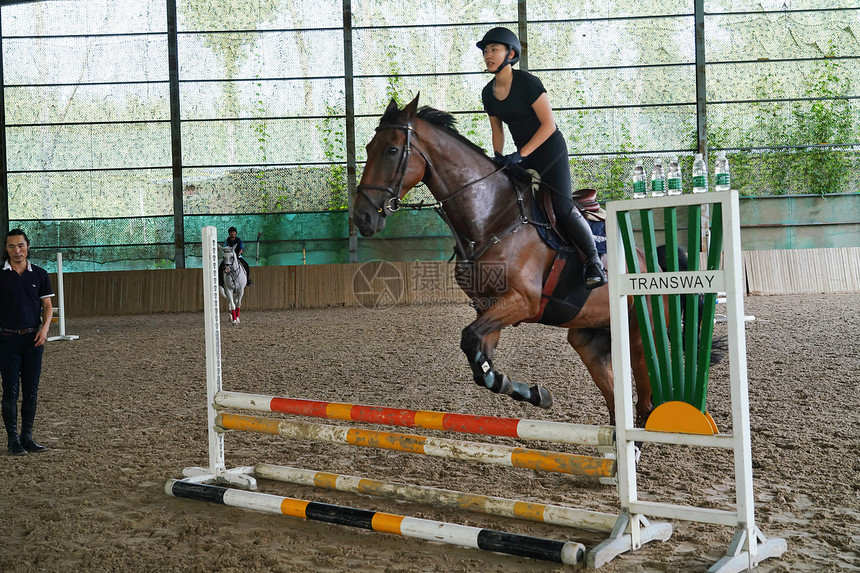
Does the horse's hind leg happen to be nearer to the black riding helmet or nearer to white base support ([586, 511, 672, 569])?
white base support ([586, 511, 672, 569])

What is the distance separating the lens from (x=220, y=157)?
54.5 feet

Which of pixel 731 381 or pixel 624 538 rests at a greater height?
pixel 731 381

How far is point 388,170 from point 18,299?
2664 mm

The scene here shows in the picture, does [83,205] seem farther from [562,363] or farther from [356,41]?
[562,363]

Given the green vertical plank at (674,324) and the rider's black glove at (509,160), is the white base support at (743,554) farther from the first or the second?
the rider's black glove at (509,160)

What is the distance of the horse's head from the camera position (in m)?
3.51

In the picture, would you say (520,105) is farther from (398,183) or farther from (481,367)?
(481,367)

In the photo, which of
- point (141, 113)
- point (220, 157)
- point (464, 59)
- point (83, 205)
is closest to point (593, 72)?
point (464, 59)

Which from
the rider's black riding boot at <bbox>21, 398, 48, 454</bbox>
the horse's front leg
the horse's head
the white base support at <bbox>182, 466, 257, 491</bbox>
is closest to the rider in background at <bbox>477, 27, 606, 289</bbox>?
the horse's head

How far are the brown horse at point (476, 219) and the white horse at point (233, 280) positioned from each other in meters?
8.84

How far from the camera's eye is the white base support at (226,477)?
3.64 meters

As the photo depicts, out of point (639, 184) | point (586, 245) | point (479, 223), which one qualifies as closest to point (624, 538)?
point (639, 184)

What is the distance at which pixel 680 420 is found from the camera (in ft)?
8.51

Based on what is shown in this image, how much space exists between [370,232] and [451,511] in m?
1.33
